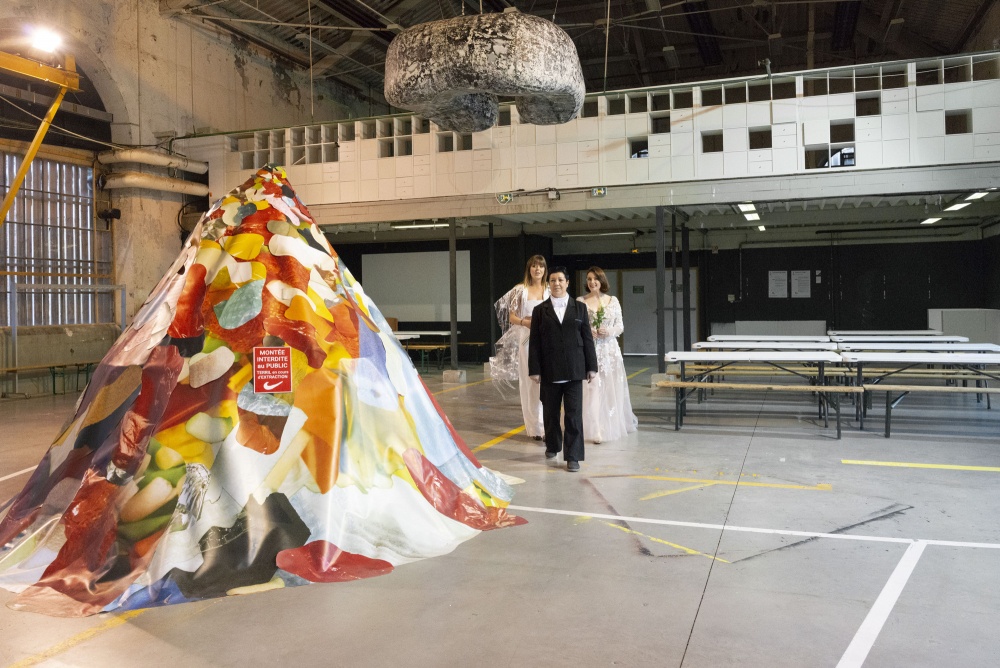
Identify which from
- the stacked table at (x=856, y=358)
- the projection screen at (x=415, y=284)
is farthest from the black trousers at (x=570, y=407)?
the projection screen at (x=415, y=284)

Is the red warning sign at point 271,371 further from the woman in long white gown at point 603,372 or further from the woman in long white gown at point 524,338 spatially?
the woman in long white gown at point 603,372

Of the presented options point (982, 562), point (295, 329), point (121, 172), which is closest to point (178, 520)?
point (295, 329)

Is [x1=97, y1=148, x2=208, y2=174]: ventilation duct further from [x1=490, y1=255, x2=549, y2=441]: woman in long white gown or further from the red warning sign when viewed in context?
the red warning sign

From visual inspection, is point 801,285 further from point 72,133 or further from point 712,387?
point 72,133

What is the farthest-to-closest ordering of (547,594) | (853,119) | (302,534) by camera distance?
(853,119)
(302,534)
(547,594)

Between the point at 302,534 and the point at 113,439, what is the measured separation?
120 cm

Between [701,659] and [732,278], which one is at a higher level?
[732,278]

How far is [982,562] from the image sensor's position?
3.88m

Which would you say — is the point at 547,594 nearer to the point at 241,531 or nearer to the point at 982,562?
the point at 241,531

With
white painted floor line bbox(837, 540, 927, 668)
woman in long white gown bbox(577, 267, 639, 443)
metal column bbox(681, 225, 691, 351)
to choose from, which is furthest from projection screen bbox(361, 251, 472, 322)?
white painted floor line bbox(837, 540, 927, 668)

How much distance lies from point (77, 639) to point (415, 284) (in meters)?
15.9

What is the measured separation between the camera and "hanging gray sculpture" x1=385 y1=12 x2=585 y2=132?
8.62ft

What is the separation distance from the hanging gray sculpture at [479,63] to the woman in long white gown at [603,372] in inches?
182

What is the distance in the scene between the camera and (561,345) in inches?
242
